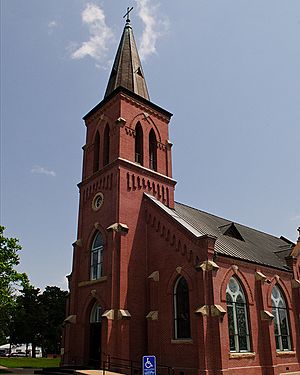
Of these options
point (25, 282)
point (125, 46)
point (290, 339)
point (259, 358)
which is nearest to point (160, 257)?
point (259, 358)

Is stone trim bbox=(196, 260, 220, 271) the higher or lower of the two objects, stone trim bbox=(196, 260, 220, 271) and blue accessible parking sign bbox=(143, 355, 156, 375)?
the higher

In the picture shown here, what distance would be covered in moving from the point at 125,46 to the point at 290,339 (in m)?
24.7

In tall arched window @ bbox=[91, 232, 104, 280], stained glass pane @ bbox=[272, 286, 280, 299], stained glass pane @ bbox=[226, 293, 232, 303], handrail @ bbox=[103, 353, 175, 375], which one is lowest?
handrail @ bbox=[103, 353, 175, 375]

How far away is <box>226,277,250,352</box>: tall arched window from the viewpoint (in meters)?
20.0

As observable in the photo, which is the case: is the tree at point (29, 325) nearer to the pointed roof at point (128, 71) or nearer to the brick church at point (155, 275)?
the brick church at point (155, 275)

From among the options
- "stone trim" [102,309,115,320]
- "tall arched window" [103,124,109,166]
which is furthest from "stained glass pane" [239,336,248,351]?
"tall arched window" [103,124,109,166]

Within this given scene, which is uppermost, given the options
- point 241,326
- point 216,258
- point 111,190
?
point 111,190

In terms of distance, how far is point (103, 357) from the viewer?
1897 centimetres

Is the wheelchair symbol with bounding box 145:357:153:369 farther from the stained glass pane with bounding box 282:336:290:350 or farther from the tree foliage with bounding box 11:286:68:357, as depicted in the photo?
the tree foliage with bounding box 11:286:68:357

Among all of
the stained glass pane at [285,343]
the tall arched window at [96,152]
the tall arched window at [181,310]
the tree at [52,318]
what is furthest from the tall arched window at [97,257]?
the tree at [52,318]

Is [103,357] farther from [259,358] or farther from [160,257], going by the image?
[259,358]

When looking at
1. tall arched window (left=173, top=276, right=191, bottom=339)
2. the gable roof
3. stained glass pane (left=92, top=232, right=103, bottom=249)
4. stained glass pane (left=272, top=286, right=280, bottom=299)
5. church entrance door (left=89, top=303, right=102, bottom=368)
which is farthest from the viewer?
stained glass pane (left=272, top=286, right=280, bottom=299)

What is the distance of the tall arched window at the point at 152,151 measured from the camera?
26.4 metres

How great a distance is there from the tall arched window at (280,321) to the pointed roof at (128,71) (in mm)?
16748
